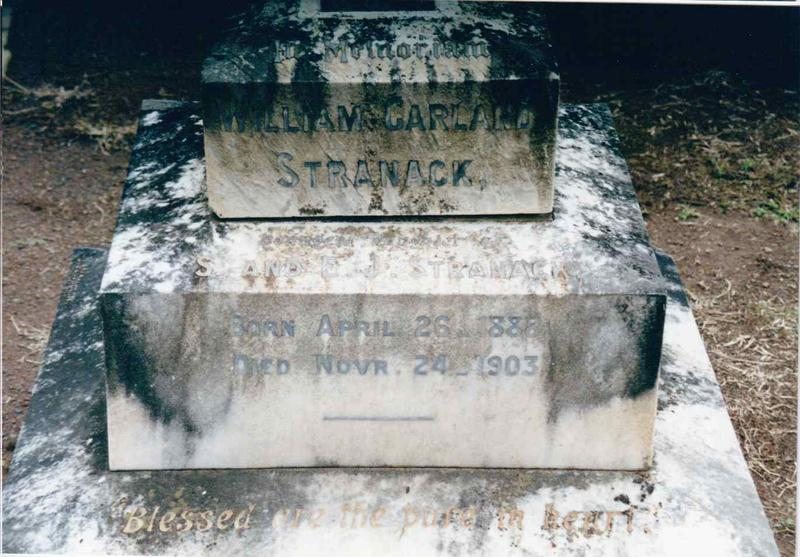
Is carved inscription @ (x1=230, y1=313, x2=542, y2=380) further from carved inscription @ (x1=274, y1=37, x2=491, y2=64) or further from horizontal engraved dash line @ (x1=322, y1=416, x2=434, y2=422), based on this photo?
carved inscription @ (x1=274, y1=37, x2=491, y2=64)

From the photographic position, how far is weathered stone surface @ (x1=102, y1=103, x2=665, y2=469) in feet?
10.1

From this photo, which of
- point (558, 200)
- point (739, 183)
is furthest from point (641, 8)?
point (558, 200)

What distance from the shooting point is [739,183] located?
6.06 meters

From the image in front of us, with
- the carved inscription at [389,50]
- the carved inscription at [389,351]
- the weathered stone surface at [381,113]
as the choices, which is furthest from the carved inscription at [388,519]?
the carved inscription at [389,50]

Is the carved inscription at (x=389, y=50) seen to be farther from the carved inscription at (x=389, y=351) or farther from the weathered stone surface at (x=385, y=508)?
the weathered stone surface at (x=385, y=508)

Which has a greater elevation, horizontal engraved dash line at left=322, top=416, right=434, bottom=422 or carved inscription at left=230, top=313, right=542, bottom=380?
carved inscription at left=230, top=313, right=542, bottom=380

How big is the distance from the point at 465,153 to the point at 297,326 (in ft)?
2.21

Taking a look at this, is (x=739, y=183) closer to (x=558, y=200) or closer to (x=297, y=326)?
(x=558, y=200)

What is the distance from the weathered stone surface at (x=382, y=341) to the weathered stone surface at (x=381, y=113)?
0.34 feet

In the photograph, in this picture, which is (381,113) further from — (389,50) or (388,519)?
(388,519)

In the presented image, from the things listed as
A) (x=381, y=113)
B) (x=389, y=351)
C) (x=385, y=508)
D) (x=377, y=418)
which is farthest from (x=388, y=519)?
(x=381, y=113)

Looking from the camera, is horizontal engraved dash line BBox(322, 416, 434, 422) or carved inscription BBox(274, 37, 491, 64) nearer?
carved inscription BBox(274, 37, 491, 64)

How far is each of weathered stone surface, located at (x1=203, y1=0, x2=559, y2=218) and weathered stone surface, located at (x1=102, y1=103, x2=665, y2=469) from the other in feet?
0.34

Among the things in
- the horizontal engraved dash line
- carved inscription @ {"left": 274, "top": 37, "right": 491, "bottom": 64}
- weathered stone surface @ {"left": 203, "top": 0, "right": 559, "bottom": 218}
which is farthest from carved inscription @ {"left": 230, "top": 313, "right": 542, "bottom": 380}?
A: carved inscription @ {"left": 274, "top": 37, "right": 491, "bottom": 64}
